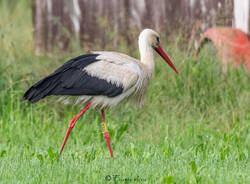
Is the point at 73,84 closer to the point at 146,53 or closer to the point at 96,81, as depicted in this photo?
the point at 96,81

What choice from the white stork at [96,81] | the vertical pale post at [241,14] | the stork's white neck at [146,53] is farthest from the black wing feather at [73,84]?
the vertical pale post at [241,14]

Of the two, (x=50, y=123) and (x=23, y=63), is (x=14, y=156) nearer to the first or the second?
(x=50, y=123)

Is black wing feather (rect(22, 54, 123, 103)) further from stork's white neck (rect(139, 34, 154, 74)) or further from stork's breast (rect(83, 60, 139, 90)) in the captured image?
stork's white neck (rect(139, 34, 154, 74))

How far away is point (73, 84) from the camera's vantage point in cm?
548

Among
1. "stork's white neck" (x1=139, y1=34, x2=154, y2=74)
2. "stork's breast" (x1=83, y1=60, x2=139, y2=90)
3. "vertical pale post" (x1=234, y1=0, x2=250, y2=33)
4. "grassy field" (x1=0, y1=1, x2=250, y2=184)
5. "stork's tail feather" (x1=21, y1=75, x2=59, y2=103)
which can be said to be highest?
"vertical pale post" (x1=234, y1=0, x2=250, y2=33)

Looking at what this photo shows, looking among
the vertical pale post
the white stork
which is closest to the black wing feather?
the white stork

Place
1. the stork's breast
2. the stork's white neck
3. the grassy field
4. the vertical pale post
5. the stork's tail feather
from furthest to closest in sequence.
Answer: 1. the vertical pale post
2. the stork's white neck
3. the stork's breast
4. the stork's tail feather
5. the grassy field

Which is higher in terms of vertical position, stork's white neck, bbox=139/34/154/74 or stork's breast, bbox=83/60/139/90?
stork's white neck, bbox=139/34/154/74

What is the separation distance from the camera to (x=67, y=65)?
18.1 ft

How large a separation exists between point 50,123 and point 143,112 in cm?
117

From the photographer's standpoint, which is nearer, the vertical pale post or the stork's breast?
the stork's breast

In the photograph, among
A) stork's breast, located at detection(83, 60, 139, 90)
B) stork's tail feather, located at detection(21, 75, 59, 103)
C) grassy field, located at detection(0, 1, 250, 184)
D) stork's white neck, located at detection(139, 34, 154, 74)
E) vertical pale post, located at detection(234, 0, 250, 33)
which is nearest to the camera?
grassy field, located at detection(0, 1, 250, 184)

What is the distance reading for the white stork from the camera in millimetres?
5441

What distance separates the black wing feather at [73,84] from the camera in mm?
5421
